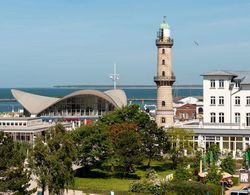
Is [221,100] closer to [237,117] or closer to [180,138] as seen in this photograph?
[237,117]

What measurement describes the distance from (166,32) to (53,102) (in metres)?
18.5

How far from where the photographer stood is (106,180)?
3894cm

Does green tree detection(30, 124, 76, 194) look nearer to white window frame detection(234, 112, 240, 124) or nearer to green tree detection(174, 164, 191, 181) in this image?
green tree detection(174, 164, 191, 181)

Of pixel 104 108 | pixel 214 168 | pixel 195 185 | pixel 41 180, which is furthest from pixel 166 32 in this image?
pixel 41 180

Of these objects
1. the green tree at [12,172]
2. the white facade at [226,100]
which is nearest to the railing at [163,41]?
the white facade at [226,100]

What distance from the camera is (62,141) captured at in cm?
2889

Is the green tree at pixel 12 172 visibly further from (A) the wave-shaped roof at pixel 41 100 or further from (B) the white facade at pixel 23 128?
(A) the wave-shaped roof at pixel 41 100

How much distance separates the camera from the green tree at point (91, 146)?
39.2 meters

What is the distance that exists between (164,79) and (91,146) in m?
16.4

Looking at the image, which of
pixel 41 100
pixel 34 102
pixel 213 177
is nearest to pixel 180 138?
pixel 213 177

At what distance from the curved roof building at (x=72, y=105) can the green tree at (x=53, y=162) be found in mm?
39190

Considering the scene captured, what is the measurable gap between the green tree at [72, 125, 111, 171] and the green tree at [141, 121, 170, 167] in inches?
133

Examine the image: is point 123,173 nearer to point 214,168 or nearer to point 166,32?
point 214,168

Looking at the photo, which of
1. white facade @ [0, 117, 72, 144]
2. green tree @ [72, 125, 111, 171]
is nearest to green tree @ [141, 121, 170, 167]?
green tree @ [72, 125, 111, 171]
